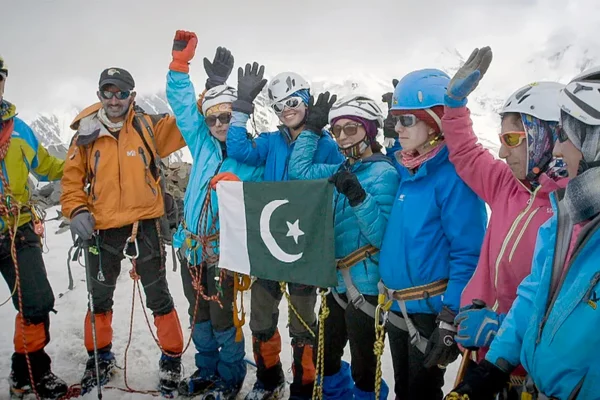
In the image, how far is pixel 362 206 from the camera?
3.38 metres

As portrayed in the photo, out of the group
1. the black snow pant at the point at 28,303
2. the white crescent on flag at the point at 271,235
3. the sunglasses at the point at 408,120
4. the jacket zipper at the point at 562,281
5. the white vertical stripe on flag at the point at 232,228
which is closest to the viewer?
the jacket zipper at the point at 562,281

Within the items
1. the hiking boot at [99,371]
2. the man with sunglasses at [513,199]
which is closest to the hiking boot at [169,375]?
the hiking boot at [99,371]

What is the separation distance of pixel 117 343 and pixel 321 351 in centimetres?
355

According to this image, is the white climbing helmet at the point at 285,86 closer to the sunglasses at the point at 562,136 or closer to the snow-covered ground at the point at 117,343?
the sunglasses at the point at 562,136

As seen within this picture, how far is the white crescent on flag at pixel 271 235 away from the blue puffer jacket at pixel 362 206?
38 cm

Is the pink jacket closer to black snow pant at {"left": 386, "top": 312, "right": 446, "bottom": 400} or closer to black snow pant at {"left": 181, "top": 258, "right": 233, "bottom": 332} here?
black snow pant at {"left": 386, "top": 312, "right": 446, "bottom": 400}

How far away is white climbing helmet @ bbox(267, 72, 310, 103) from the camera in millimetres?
4410

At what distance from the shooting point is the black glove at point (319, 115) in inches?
163

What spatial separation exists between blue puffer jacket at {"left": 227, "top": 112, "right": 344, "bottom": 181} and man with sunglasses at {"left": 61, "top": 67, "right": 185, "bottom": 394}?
44.1 inches

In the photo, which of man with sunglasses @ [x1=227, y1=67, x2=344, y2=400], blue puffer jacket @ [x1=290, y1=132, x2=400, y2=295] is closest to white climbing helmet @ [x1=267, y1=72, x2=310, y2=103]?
man with sunglasses @ [x1=227, y1=67, x2=344, y2=400]

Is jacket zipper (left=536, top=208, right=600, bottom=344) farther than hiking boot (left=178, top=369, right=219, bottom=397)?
No

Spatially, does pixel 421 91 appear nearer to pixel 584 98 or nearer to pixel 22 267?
pixel 584 98

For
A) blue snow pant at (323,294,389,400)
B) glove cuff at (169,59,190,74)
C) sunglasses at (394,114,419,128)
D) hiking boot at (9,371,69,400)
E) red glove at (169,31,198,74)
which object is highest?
red glove at (169,31,198,74)

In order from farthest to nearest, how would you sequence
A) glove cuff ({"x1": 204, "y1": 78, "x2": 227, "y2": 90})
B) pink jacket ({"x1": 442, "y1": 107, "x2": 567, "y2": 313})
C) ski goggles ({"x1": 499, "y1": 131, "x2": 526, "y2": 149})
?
glove cuff ({"x1": 204, "y1": 78, "x2": 227, "y2": 90})
ski goggles ({"x1": 499, "y1": 131, "x2": 526, "y2": 149})
pink jacket ({"x1": 442, "y1": 107, "x2": 567, "y2": 313})
